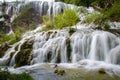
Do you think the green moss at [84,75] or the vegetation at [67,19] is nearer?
the green moss at [84,75]

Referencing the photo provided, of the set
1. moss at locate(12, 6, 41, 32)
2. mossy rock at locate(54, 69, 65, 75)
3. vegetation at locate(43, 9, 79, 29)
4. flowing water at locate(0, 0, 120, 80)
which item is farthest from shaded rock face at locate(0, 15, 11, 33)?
mossy rock at locate(54, 69, 65, 75)

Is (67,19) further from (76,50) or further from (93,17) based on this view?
(76,50)

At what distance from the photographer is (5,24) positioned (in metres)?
32.2

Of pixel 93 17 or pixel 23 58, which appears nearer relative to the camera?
pixel 23 58

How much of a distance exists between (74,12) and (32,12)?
15130 millimetres

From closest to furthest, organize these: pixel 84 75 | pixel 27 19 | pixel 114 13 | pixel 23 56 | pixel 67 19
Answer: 1. pixel 84 75
2. pixel 23 56
3. pixel 114 13
4. pixel 67 19
5. pixel 27 19

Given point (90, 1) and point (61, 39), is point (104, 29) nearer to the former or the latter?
point (61, 39)

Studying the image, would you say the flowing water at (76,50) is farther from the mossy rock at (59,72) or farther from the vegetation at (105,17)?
the vegetation at (105,17)

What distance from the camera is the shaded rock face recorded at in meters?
31.3

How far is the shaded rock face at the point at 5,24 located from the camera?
31.3 metres

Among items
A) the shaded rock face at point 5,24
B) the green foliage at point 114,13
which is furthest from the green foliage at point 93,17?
the shaded rock face at point 5,24

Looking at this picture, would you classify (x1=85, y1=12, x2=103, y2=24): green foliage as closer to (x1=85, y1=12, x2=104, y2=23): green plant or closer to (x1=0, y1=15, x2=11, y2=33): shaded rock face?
(x1=85, y1=12, x2=104, y2=23): green plant

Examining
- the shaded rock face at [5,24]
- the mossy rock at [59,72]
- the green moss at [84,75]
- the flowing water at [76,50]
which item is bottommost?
the green moss at [84,75]

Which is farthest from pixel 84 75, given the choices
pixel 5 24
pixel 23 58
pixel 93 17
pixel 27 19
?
pixel 27 19
